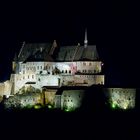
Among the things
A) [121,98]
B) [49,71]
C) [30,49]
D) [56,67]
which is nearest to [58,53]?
[56,67]

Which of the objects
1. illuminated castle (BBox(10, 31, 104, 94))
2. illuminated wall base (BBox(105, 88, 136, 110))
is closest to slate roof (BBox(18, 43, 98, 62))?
illuminated castle (BBox(10, 31, 104, 94))

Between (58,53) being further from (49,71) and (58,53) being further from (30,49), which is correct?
(30,49)

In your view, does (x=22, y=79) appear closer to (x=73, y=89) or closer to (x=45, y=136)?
(x=73, y=89)

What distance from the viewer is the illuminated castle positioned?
405 ft

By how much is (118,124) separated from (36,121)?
11653 mm

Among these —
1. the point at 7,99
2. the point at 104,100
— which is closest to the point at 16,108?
the point at 7,99

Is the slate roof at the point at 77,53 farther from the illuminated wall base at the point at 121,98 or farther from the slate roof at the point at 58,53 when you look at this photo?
the illuminated wall base at the point at 121,98

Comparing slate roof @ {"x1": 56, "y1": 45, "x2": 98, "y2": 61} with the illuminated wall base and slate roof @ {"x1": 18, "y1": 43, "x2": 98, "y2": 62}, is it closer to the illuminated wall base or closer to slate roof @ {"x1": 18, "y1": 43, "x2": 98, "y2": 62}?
slate roof @ {"x1": 18, "y1": 43, "x2": 98, "y2": 62}

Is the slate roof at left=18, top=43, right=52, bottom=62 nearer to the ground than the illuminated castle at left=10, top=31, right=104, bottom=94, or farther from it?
farther from it

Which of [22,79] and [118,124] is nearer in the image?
[118,124]

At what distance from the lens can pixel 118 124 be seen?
102938 millimetres

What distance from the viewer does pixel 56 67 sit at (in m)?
127

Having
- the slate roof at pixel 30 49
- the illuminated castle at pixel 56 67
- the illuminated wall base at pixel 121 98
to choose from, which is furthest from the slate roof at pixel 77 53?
the illuminated wall base at pixel 121 98

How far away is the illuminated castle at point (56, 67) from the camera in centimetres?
12350
